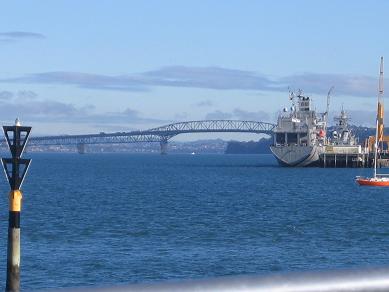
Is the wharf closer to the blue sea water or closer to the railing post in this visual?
the blue sea water

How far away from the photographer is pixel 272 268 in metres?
29.5

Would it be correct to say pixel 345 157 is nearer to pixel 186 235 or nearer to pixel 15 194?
pixel 186 235

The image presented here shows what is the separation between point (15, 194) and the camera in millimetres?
16750

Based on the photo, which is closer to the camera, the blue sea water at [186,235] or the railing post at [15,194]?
the railing post at [15,194]

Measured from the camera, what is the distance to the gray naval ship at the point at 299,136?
152375mm

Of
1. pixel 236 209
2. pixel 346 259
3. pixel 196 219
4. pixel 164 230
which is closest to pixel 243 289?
pixel 346 259

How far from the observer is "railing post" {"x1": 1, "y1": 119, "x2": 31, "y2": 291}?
16.6 m

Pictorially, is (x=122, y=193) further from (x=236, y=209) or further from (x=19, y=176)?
(x=19, y=176)

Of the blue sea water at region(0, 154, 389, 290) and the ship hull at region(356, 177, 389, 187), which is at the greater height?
the ship hull at region(356, 177, 389, 187)

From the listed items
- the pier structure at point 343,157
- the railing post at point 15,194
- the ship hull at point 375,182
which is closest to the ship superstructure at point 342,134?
the pier structure at point 343,157

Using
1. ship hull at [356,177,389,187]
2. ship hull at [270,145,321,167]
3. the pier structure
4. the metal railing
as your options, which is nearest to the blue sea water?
ship hull at [356,177,389,187]

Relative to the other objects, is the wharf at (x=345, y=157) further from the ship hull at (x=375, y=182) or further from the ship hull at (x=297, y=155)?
the ship hull at (x=375, y=182)

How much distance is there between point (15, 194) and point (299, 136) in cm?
13762

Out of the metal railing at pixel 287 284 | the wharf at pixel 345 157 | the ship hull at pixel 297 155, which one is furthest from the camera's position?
the wharf at pixel 345 157
